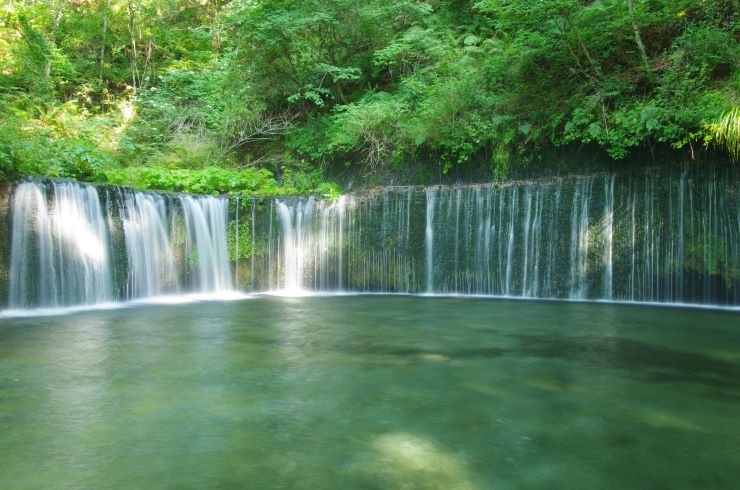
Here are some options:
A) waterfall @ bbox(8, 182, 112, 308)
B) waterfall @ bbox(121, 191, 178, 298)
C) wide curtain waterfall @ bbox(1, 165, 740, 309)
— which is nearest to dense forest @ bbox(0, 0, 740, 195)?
waterfall @ bbox(8, 182, 112, 308)

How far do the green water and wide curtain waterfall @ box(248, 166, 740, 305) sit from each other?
2.71 meters

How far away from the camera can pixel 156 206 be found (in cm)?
1103

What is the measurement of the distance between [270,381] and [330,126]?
11067 millimetres

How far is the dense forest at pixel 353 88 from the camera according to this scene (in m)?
9.77

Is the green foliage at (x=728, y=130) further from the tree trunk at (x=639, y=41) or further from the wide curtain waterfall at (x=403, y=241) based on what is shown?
the tree trunk at (x=639, y=41)

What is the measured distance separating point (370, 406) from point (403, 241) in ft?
26.4

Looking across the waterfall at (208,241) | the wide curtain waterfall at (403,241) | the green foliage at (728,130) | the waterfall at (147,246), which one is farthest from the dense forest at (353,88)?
the waterfall at (147,246)

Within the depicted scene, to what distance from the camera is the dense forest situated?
32.1 ft

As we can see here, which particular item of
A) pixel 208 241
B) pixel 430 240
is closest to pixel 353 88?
pixel 430 240

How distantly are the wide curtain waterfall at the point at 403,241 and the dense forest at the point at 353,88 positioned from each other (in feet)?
2.67

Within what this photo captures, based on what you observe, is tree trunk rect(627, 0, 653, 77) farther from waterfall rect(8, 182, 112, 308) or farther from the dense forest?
waterfall rect(8, 182, 112, 308)

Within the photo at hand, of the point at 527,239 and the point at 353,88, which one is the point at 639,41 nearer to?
the point at 527,239

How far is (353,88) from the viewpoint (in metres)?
16.5

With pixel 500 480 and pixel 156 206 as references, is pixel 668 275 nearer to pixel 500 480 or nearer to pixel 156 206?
pixel 500 480
